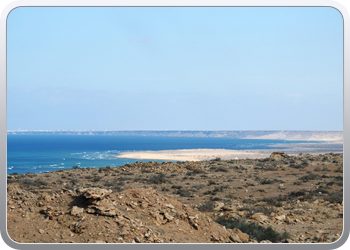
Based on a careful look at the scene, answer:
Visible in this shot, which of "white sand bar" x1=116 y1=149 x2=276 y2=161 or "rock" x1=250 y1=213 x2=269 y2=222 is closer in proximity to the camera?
"rock" x1=250 y1=213 x2=269 y2=222

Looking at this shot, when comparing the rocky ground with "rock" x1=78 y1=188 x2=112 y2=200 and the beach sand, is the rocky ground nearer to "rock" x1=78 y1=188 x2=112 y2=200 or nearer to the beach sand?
"rock" x1=78 y1=188 x2=112 y2=200

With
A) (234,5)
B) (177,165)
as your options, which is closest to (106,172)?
(177,165)

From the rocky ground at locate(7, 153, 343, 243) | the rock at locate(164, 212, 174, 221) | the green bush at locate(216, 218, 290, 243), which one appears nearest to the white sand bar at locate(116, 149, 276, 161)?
the rocky ground at locate(7, 153, 343, 243)

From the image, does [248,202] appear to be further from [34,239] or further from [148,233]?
[34,239]

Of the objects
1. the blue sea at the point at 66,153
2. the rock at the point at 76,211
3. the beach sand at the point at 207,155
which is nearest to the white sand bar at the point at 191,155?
the beach sand at the point at 207,155

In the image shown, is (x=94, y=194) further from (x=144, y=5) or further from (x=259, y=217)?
(x=259, y=217)

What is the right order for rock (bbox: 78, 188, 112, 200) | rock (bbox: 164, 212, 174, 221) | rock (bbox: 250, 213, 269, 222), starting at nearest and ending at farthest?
rock (bbox: 78, 188, 112, 200) → rock (bbox: 164, 212, 174, 221) → rock (bbox: 250, 213, 269, 222)

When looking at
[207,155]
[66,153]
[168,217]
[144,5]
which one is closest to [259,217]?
[168,217]

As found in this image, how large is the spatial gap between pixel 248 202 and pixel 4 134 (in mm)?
12012

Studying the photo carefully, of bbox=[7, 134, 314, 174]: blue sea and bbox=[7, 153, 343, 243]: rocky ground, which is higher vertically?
bbox=[7, 153, 343, 243]: rocky ground

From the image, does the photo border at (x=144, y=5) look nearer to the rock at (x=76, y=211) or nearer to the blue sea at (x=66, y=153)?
the blue sea at (x=66, y=153)

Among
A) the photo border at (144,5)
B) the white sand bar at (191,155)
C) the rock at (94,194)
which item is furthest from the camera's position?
the white sand bar at (191,155)

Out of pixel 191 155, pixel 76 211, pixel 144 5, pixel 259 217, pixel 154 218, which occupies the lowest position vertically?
pixel 191 155

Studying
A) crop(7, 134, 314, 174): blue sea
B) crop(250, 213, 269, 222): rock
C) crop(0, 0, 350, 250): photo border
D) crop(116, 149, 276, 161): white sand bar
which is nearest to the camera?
crop(0, 0, 350, 250): photo border
